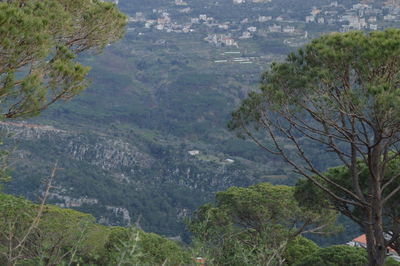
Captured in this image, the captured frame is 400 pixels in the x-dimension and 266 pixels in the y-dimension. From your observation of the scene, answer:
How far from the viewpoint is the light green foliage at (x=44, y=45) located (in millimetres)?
7020

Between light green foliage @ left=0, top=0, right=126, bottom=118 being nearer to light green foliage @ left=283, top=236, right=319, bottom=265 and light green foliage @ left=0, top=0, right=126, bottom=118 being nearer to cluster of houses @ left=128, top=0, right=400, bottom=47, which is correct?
light green foliage @ left=283, top=236, right=319, bottom=265

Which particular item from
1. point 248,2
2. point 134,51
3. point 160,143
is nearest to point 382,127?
point 160,143

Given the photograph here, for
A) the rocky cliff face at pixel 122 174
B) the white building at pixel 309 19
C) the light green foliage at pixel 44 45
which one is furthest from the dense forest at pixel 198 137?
the white building at pixel 309 19

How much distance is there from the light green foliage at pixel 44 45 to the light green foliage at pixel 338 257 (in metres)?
6.12

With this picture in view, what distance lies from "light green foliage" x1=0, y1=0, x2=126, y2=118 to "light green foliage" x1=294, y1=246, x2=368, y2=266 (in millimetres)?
6122

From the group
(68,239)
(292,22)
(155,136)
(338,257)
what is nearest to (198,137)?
(155,136)

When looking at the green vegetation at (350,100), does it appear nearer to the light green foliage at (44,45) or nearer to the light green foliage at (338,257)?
the light green foliage at (338,257)

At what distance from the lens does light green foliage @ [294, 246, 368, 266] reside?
10.9 metres

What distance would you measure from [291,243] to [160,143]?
9353 centimetres

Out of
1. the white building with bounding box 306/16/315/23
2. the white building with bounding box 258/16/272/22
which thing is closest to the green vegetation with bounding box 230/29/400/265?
the white building with bounding box 306/16/315/23

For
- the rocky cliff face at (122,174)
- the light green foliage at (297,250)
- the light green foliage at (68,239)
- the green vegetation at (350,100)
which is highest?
the green vegetation at (350,100)

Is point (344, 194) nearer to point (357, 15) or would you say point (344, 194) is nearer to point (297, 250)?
point (297, 250)

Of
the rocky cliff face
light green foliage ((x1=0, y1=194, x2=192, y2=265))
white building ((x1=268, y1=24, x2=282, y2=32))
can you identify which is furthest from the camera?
white building ((x1=268, y1=24, x2=282, y2=32))

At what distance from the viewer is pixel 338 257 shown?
1102cm
